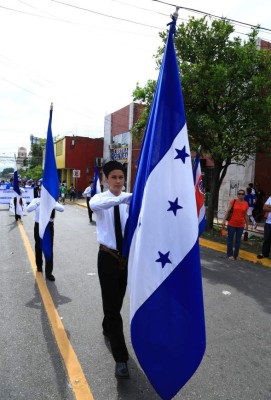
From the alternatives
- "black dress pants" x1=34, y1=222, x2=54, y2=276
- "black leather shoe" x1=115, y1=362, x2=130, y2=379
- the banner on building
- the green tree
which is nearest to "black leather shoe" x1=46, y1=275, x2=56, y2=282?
"black dress pants" x1=34, y1=222, x2=54, y2=276

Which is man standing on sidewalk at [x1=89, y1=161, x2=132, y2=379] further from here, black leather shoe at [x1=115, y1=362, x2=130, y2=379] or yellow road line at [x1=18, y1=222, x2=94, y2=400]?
yellow road line at [x1=18, y1=222, x2=94, y2=400]

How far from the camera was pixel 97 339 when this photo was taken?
409 cm

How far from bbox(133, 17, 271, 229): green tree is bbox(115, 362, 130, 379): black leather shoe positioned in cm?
844

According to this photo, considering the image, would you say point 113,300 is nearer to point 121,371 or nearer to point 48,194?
point 121,371

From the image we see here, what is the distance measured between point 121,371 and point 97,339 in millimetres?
894

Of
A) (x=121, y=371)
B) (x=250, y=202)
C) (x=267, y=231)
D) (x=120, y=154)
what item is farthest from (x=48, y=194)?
(x=120, y=154)

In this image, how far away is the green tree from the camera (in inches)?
419

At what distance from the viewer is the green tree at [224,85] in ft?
34.9

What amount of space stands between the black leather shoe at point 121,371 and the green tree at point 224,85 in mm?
8436

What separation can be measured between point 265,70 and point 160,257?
33.3 feet

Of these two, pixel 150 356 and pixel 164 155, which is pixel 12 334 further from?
pixel 164 155

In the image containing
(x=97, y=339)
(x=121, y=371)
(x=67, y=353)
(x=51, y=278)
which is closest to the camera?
(x=121, y=371)

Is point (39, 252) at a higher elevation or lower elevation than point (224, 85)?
lower

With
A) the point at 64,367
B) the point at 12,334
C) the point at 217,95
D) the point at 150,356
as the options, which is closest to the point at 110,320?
the point at 64,367
